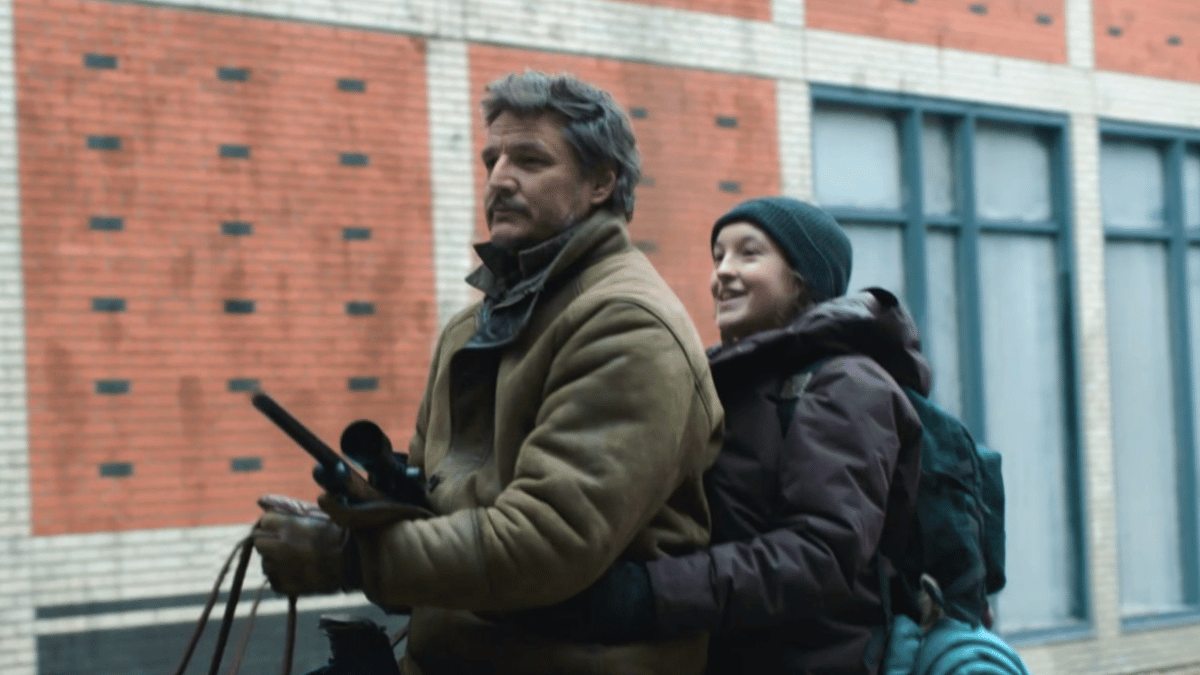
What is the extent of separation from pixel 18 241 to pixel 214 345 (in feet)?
3.38

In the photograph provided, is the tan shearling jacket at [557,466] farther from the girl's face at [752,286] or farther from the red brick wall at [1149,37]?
the red brick wall at [1149,37]

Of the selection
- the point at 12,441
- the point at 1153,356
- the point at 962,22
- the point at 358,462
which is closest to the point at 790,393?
the point at 358,462

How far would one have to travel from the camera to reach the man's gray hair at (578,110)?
2.54 meters

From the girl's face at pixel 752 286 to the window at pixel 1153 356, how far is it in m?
8.72

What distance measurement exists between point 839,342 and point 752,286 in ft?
0.95

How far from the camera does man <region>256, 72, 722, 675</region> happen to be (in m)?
2.26

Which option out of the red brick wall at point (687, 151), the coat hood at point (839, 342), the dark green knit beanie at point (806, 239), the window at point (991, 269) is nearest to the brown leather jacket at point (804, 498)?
the coat hood at point (839, 342)

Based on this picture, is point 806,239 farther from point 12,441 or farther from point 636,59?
point 636,59

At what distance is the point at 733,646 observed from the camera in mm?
2723

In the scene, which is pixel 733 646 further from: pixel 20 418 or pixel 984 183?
pixel 984 183

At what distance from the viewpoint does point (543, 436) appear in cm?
229

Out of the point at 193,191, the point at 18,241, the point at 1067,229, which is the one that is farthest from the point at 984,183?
the point at 18,241

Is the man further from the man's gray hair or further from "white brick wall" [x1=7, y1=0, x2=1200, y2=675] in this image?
"white brick wall" [x1=7, y1=0, x2=1200, y2=675]

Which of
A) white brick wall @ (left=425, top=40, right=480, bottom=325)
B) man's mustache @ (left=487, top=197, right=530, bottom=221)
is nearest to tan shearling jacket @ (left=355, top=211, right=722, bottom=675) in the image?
man's mustache @ (left=487, top=197, right=530, bottom=221)
